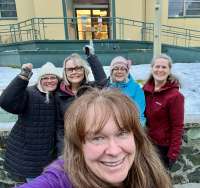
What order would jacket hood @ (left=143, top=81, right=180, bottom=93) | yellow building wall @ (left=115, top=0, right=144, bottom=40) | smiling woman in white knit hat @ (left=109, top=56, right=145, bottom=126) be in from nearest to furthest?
jacket hood @ (left=143, top=81, right=180, bottom=93) < smiling woman in white knit hat @ (left=109, top=56, right=145, bottom=126) < yellow building wall @ (left=115, top=0, right=144, bottom=40)

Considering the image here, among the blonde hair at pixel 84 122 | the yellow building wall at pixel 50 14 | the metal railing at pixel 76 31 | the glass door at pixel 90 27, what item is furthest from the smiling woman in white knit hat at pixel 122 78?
the glass door at pixel 90 27

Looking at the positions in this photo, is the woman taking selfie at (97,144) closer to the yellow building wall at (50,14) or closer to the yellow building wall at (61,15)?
the yellow building wall at (61,15)

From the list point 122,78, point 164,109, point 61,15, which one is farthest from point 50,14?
point 164,109

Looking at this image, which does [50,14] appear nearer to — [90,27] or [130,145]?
[90,27]

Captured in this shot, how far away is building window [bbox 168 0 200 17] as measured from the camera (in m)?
13.2

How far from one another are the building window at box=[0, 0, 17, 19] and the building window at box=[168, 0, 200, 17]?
726 cm

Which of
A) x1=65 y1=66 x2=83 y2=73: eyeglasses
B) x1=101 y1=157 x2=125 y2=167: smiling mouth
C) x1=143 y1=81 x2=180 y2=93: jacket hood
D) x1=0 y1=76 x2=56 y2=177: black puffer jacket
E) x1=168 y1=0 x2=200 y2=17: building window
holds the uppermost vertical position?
x1=168 y1=0 x2=200 y2=17: building window

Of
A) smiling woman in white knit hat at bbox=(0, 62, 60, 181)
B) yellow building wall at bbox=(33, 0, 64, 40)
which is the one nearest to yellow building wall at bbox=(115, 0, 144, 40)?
yellow building wall at bbox=(33, 0, 64, 40)

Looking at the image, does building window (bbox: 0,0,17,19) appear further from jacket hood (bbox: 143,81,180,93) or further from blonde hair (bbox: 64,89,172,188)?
blonde hair (bbox: 64,89,172,188)

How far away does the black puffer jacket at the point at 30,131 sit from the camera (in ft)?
7.84

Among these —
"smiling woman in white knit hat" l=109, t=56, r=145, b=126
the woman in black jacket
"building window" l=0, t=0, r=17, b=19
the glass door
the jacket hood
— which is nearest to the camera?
the woman in black jacket

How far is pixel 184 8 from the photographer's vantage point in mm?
13258

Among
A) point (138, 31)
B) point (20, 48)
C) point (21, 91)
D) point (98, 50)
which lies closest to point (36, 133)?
point (21, 91)

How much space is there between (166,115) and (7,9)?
12.5 meters
